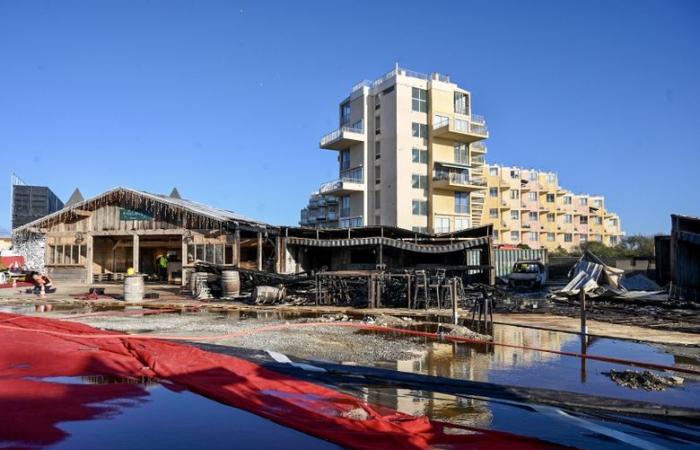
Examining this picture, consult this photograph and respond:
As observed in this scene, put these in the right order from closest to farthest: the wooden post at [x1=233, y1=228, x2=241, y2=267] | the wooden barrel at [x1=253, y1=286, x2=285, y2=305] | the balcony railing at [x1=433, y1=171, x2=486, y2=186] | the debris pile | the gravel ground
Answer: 1. the gravel ground
2. the wooden barrel at [x1=253, y1=286, x2=285, y2=305]
3. the wooden post at [x1=233, y1=228, x2=241, y2=267]
4. the debris pile
5. the balcony railing at [x1=433, y1=171, x2=486, y2=186]

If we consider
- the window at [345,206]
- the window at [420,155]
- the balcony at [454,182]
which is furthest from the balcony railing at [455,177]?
the window at [345,206]

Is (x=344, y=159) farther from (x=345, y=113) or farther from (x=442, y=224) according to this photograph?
(x=442, y=224)

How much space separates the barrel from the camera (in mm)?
21250

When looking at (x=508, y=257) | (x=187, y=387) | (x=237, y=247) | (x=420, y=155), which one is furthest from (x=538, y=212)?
(x=187, y=387)

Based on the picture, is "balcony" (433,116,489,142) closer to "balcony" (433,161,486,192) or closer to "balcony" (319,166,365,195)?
"balcony" (433,161,486,192)

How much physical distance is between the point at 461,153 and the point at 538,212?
35.0 m

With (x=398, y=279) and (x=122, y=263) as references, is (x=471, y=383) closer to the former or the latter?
(x=398, y=279)

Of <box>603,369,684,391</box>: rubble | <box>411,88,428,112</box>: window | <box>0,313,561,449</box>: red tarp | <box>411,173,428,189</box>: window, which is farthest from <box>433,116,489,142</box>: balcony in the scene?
<box>0,313,561,449</box>: red tarp

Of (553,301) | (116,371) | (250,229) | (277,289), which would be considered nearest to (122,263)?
(250,229)

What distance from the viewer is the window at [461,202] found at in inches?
2153

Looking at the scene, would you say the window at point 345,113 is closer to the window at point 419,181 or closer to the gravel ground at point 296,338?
the window at point 419,181

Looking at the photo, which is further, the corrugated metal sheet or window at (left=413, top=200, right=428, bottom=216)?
window at (left=413, top=200, right=428, bottom=216)

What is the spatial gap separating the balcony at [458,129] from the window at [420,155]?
7.29ft

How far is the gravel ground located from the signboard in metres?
16.5
